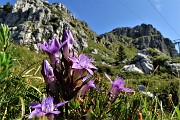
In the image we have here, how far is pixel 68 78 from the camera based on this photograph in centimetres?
138

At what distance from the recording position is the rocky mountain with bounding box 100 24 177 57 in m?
157

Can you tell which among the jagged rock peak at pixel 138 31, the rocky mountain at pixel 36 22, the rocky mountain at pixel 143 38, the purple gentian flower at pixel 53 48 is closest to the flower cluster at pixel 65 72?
the purple gentian flower at pixel 53 48

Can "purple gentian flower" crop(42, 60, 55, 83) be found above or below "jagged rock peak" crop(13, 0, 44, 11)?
below

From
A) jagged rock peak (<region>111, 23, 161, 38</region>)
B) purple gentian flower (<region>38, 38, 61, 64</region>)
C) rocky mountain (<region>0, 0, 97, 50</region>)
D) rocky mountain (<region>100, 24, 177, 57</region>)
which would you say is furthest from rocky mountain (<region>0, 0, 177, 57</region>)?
purple gentian flower (<region>38, 38, 61, 64</region>)

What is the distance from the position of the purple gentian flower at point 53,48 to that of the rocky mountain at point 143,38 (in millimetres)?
143603

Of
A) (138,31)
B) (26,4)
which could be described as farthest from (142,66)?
(138,31)

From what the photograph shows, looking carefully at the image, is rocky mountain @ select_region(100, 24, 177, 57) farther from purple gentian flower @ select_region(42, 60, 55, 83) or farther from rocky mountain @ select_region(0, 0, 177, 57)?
purple gentian flower @ select_region(42, 60, 55, 83)

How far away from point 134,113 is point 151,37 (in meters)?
164

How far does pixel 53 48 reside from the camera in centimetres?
137

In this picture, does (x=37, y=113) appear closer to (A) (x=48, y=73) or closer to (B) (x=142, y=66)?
(A) (x=48, y=73)

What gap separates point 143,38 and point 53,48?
542ft

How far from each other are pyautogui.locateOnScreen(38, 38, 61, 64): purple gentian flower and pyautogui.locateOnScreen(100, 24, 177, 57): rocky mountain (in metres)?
144

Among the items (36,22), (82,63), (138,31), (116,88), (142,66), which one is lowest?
(116,88)

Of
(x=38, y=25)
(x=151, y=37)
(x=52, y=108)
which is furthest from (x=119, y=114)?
(x=151, y=37)
